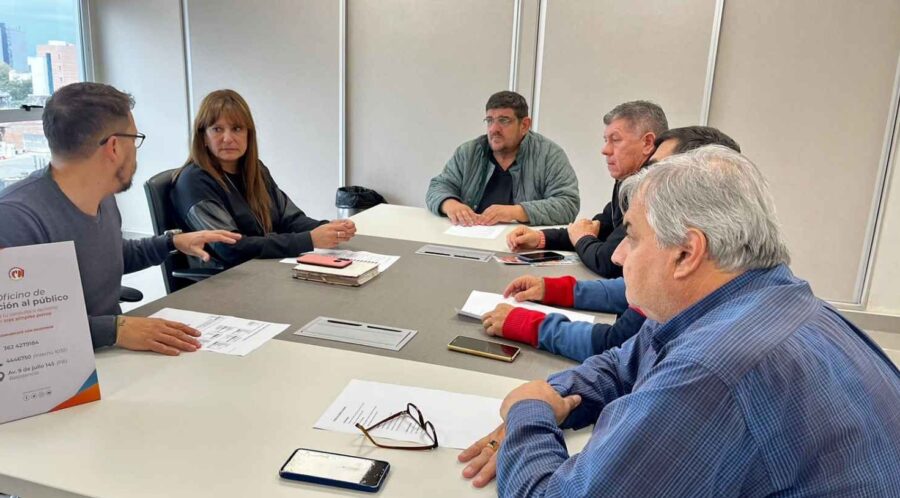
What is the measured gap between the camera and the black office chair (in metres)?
2.35

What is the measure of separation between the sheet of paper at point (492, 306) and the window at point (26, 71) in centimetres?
364

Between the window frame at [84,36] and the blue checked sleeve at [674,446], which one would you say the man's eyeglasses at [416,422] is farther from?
the window frame at [84,36]

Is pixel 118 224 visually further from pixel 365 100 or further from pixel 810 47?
pixel 810 47

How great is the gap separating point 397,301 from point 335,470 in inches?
33.7

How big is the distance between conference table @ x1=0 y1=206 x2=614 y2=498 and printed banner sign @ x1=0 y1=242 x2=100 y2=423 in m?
0.04

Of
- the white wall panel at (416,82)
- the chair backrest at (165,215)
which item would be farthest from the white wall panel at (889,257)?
the chair backrest at (165,215)

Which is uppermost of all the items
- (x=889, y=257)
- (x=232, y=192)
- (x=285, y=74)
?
(x=285, y=74)

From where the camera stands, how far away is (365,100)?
176 inches

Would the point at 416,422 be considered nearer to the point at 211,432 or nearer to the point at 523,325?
the point at 211,432

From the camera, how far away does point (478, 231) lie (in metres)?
2.83

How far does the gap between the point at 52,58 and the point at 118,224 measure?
3.60 m

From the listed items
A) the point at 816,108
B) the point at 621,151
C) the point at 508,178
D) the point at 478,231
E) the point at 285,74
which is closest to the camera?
the point at 621,151

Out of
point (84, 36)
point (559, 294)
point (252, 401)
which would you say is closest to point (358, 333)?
point (252, 401)

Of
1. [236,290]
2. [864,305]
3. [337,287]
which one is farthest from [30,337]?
[864,305]
